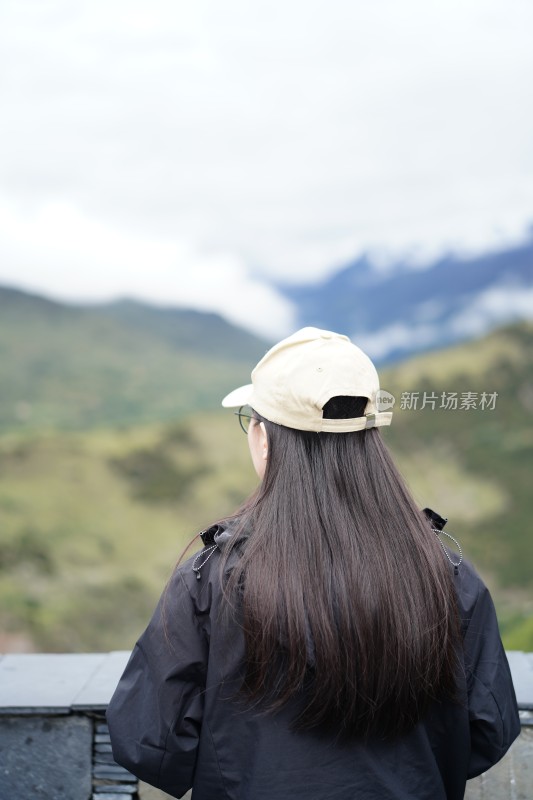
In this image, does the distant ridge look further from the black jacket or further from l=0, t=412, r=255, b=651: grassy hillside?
the black jacket

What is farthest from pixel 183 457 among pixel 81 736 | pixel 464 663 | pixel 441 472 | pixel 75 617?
pixel 464 663

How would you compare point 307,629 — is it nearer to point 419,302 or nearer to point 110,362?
point 110,362

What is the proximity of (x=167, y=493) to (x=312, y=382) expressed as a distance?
400 centimetres

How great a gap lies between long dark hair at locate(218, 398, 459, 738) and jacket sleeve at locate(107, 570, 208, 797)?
8 cm

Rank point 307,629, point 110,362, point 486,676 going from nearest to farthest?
point 307,629 < point 486,676 < point 110,362

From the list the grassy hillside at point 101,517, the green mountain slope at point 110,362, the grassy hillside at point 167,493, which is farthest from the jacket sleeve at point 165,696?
the green mountain slope at point 110,362

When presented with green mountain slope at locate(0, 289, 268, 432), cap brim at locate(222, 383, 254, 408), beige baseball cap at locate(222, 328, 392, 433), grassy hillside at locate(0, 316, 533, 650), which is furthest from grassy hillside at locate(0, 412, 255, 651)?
beige baseball cap at locate(222, 328, 392, 433)

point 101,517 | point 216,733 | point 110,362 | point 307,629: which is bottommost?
point 216,733

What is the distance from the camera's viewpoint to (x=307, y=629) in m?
1.00

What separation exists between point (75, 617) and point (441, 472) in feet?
7.77

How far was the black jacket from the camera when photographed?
1.04 metres

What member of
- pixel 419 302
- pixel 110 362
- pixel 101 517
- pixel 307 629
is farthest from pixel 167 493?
pixel 307 629

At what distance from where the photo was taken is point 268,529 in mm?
1037

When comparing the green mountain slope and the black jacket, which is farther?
the green mountain slope
